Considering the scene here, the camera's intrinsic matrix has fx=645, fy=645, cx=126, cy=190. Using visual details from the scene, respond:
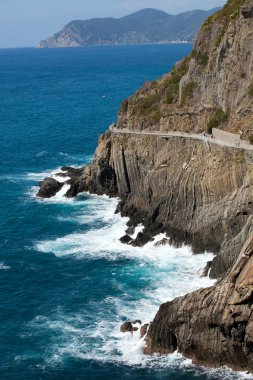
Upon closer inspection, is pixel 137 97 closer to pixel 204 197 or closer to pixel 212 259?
pixel 204 197

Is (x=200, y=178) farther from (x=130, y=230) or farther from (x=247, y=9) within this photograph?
(x=247, y=9)

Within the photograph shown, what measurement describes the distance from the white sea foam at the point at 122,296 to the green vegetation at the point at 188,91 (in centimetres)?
1896

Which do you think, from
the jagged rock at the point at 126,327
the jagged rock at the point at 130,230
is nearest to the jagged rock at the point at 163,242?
the jagged rock at the point at 130,230

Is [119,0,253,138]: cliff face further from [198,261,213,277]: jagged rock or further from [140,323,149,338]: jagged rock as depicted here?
[140,323,149,338]: jagged rock

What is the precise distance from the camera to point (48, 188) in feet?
325

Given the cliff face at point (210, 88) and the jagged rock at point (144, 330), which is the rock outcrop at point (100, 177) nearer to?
the cliff face at point (210, 88)

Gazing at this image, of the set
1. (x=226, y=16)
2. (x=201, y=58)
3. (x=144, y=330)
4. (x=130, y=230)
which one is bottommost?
(x=144, y=330)

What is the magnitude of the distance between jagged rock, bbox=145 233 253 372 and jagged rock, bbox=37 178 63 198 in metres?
47.9

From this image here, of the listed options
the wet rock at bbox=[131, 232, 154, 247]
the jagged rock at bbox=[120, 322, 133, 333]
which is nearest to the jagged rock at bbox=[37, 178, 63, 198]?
the wet rock at bbox=[131, 232, 154, 247]

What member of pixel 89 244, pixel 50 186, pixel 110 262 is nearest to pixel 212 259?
pixel 110 262

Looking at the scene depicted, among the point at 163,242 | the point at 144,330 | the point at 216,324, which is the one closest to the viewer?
the point at 216,324

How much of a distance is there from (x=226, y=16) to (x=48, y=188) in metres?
36.4

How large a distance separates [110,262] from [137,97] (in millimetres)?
35162

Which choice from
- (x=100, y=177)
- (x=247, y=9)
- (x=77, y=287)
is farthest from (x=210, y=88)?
(x=77, y=287)
